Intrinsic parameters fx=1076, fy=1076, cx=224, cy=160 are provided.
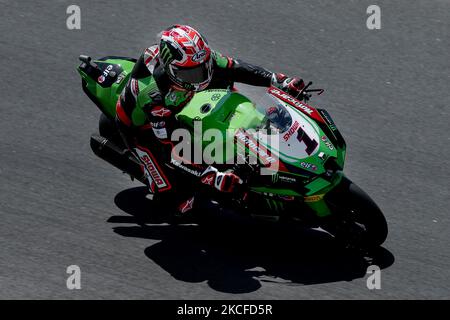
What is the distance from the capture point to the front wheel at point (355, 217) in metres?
9.62

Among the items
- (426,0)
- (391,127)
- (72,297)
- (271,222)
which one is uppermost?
(426,0)

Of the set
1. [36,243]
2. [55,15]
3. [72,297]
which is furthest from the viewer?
[55,15]

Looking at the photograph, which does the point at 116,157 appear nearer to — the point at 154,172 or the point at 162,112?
the point at 154,172

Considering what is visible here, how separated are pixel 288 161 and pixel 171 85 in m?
1.36

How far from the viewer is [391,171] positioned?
37.2 feet

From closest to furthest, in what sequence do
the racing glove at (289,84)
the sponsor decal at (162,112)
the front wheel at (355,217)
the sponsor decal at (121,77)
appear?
the front wheel at (355,217) → the sponsor decal at (162,112) → the racing glove at (289,84) → the sponsor decal at (121,77)

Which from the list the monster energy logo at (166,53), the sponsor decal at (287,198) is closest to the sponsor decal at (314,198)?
the sponsor decal at (287,198)

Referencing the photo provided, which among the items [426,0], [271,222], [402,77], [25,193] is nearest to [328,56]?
[402,77]

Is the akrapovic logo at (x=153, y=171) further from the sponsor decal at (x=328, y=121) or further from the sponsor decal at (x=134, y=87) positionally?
the sponsor decal at (x=328, y=121)

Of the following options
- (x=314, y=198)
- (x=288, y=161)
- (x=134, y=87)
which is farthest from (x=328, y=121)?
(x=134, y=87)

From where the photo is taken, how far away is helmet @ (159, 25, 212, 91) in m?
9.87

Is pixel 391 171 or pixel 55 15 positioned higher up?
pixel 55 15

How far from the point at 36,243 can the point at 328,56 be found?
15.7 ft

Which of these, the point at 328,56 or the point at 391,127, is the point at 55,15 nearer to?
the point at 328,56
